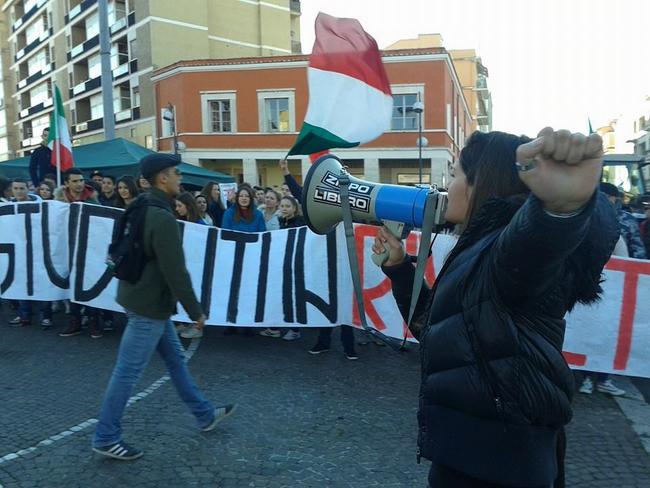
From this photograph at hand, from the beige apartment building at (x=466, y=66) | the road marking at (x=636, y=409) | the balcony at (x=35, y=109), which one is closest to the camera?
the road marking at (x=636, y=409)

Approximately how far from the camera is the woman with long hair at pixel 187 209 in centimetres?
638

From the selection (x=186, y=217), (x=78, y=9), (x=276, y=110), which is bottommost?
(x=186, y=217)

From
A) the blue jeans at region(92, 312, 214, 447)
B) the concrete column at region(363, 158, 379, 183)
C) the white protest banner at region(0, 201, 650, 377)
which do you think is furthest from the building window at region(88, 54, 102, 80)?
the blue jeans at region(92, 312, 214, 447)

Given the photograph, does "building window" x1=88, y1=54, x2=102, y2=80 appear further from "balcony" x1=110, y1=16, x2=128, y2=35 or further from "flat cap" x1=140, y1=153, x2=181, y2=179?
"flat cap" x1=140, y1=153, x2=181, y2=179

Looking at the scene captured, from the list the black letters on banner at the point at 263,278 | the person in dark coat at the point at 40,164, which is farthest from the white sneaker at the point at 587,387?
the person in dark coat at the point at 40,164

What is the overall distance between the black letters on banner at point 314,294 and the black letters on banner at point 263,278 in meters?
0.32

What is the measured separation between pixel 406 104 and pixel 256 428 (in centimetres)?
2587

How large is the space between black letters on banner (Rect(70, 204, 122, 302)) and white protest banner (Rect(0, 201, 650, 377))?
0.04ft

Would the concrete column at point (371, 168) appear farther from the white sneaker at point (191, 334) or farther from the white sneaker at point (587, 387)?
the white sneaker at point (587, 387)

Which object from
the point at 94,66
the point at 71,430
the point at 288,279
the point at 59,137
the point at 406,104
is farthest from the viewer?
the point at 94,66

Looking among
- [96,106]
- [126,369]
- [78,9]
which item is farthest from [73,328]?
[78,9]

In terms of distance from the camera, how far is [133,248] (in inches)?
128

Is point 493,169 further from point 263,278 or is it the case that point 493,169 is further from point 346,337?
point 263,278

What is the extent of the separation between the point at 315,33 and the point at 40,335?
448 centimetres
